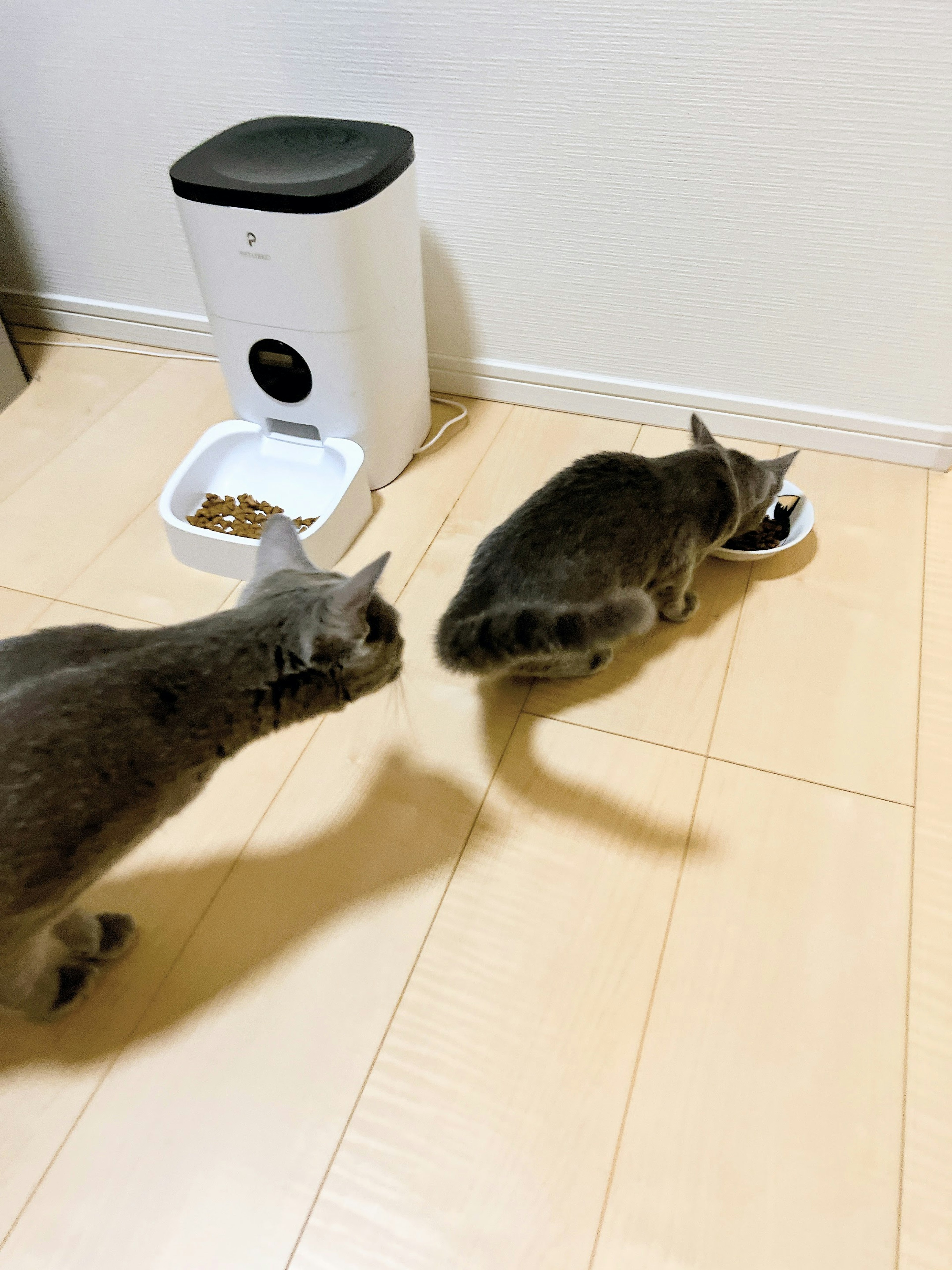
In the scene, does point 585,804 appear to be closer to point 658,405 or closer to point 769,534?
point 769,534

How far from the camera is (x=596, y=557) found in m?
1.05

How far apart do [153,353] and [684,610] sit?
1.44m

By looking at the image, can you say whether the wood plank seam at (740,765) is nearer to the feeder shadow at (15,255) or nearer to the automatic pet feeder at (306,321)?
the automatic pet feeder at (306,321)

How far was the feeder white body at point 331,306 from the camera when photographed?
47.3 inches

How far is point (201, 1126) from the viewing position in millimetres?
841

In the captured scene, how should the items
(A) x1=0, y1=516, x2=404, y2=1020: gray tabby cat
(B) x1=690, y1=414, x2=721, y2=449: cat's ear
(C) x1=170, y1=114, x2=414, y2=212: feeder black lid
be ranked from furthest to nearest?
(B) x1=690, y1=414, x2=721, y2=449: cat's ear < (C) x1=170, y1=114, x2=414, y2=212: feeder black lid < (A) x1=0, y1=516, x2=404, y2=1020: gray tabby cat

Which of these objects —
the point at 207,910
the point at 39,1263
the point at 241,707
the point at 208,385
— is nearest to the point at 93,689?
the point at 241,707

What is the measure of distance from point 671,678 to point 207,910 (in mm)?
746

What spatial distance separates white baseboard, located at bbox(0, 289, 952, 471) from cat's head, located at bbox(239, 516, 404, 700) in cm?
86

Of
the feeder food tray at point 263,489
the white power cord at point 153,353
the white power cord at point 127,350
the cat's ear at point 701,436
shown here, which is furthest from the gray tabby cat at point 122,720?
the white power cord at point 127,350

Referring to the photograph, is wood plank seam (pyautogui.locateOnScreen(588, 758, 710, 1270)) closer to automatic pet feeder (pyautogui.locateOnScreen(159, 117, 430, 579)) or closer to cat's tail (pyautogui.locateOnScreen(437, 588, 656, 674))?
cat's tail (pyautogui.locateOnScreen(437, 588, 656, 674))

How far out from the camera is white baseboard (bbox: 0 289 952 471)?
4.99 ft

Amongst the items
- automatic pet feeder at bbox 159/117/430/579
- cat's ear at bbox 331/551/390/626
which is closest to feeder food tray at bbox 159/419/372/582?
automatic pet feeder at bbox 159/117/430/579

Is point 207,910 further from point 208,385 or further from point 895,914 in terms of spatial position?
point 208,385
